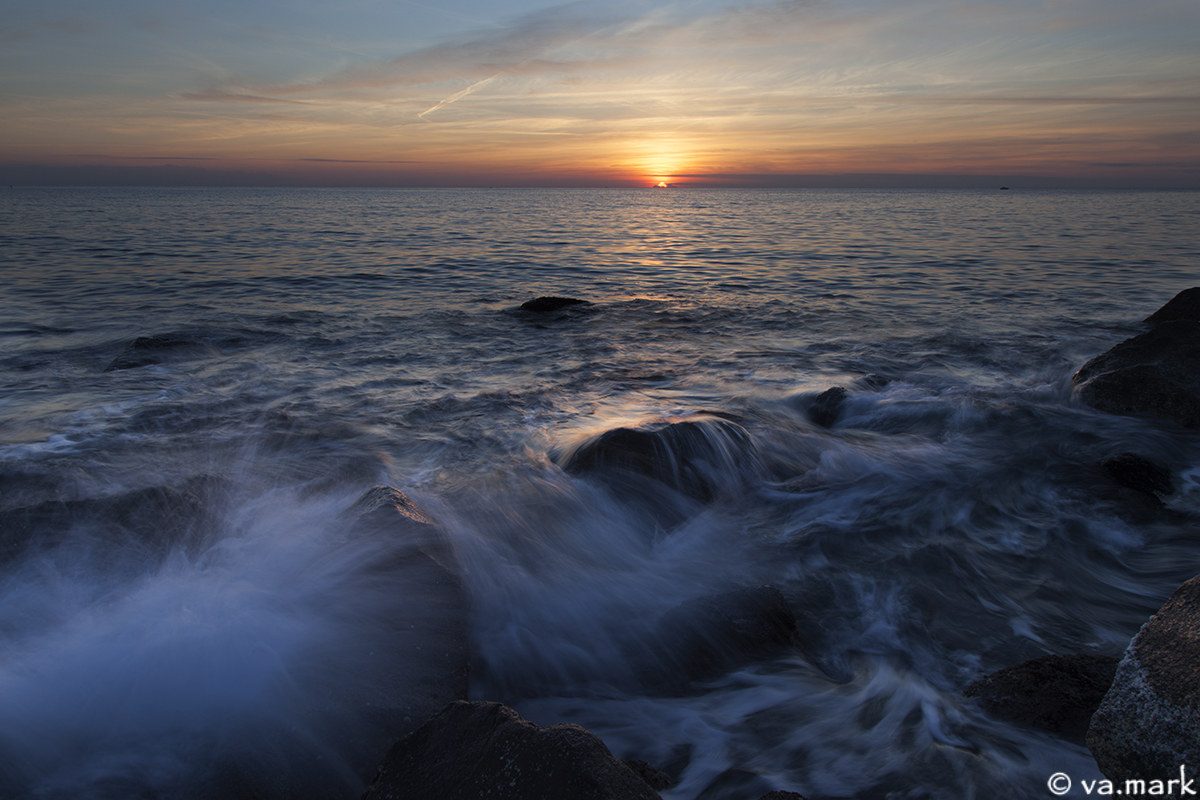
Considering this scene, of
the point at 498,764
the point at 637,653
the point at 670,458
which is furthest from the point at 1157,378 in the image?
the point at 498,764

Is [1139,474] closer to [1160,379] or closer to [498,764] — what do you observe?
[1160,379]

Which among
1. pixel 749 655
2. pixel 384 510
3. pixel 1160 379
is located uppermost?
pixel 1160 379

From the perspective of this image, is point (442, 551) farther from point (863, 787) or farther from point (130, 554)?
point (863, 787)

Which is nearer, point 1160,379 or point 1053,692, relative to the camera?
point 1053,692

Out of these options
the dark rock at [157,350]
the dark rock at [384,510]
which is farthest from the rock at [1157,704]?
the dark rock at [157,350]

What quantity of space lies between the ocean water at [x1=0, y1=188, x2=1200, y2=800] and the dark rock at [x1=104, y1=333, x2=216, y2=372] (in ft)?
0.27

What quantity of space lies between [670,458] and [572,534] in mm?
→ 1213

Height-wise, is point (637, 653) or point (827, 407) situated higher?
point (827, 407)

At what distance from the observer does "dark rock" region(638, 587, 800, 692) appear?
12.0 feet

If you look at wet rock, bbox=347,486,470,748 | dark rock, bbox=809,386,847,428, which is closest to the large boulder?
dark rock, bbox=809,386,847,428

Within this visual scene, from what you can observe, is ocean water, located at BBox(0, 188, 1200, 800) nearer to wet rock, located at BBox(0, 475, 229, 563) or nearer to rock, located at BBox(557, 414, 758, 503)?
wet rock, located at BBox(0, 475, 229, 563)

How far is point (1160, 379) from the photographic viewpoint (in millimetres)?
6949

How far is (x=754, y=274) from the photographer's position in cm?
1897

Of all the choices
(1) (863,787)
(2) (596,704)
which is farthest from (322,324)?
(1) (863,787)
